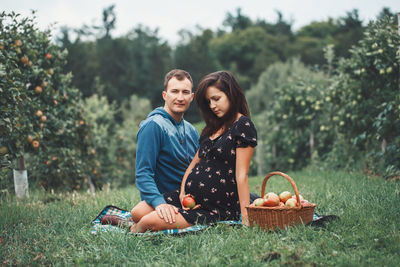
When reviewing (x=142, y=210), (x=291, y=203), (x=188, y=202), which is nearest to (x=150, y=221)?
(x=142, y=210)

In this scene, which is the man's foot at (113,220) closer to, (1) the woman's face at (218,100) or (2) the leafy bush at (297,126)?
(1) the woman's face at (218,100)

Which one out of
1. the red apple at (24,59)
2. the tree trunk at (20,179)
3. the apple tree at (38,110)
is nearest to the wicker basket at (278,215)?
the apple tree at (38,110)

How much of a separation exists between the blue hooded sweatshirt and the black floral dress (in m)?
0.38

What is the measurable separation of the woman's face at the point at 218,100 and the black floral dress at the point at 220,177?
20 cm

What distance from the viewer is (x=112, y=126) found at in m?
15.0

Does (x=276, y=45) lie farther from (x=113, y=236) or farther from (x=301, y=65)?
(x=113, y=236)

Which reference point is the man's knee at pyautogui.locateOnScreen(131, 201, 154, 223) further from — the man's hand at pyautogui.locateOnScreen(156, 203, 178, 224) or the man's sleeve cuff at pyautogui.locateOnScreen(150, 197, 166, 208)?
the man's hand at pyautogui.locateOnScreen(156, 203, 178, 224)

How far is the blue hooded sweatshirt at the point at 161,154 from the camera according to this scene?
361cm

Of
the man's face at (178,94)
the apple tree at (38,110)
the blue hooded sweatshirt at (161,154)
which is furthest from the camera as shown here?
the apple tree at (38,110)

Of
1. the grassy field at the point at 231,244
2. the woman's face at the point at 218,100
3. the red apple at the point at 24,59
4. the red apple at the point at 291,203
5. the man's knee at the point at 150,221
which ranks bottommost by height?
the grassy field at the point at 231,244

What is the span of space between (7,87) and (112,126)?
10.7 m

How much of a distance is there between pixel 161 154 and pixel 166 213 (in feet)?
2.71

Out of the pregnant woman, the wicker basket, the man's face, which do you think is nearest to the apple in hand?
the pregnant woman

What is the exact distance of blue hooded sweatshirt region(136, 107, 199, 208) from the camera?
361cm
